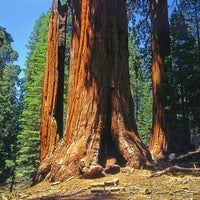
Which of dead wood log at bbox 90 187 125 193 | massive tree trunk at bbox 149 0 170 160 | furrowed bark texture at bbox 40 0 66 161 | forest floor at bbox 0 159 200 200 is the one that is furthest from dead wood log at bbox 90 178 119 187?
massive tree trunk at bbox 149 0 170 160

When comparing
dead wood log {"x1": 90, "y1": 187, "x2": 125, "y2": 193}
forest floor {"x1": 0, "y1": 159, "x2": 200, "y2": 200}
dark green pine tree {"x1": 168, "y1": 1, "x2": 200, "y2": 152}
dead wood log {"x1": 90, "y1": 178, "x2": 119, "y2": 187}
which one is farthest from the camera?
dark green pine tree {"x1": 168, "y1": 1, "x2": 200, "y2": 152}

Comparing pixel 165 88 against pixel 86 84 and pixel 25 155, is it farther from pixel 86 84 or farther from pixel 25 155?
pixel 25 155

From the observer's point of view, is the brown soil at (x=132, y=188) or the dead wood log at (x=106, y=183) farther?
the dead wood log at (x=106, y=183)

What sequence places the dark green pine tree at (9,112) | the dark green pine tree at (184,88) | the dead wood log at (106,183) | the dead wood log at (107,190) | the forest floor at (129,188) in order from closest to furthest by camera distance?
the forest floor at (129,188) → the dead wood log at (107,190) → the dead wood log at (106,183) → the dark green pine tree at (184,88) → the dark green pine tree at (9,112)

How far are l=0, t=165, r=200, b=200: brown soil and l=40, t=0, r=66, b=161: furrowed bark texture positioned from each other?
1224mm

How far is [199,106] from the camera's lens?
741 centimetres

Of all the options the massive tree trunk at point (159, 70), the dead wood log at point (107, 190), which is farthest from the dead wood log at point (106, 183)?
the massive tree trunk at point (159, 70)

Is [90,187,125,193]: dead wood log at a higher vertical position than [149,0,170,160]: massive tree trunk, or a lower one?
lower

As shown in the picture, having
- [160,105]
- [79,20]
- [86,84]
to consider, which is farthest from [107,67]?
[160,105]

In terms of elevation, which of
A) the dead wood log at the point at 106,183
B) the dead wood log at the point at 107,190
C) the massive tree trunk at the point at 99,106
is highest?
the massive tree trunk at the point at 99,106

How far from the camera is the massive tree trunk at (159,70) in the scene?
7.33m

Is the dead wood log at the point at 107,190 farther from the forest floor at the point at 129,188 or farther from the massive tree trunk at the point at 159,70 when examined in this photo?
the massive tree trunk at the point at 159,70

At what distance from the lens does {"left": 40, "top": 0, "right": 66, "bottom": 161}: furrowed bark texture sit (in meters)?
4.58

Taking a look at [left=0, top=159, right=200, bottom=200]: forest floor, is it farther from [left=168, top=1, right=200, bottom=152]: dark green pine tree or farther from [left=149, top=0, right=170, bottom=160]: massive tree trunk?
[left=168, top=1, right=200, bottom=152]: dark green pine tree
